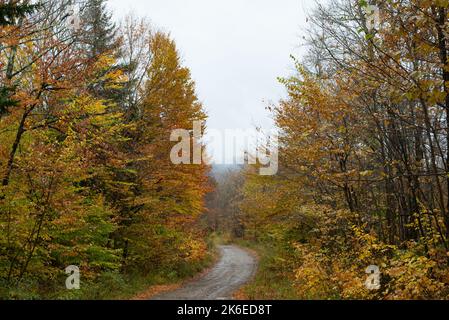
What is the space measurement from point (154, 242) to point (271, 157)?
6.53 m

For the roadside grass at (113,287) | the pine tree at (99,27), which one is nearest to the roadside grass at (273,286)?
the roadside grass at (113,287)

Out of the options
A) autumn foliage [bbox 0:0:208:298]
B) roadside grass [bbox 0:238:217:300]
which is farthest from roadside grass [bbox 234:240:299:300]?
autumn foliage [bbox 0:0:208:298]

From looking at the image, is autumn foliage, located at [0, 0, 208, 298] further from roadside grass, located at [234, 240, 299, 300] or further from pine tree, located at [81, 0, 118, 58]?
roadside grass, located at [234, 240, 299, 300]

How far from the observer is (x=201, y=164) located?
21.1 meters

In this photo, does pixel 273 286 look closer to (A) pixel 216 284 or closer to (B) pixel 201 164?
(A) pixel 216 284

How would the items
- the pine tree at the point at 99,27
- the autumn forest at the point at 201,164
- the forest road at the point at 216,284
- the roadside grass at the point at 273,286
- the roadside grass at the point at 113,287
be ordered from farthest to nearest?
the pine tree at the point at 99,27, the forest road at the point at 216,284, the roadside grass at the point at 273,286, the roadside grass at the point at 113,287, the autumn forest at the point at 201,164

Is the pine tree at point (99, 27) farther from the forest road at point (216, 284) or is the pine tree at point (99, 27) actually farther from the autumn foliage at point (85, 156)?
the forest road at point (216, 284)

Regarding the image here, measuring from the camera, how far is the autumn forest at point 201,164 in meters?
8.02

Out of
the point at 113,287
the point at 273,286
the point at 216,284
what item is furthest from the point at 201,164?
the point at 113,287

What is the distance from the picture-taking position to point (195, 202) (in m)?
21.0

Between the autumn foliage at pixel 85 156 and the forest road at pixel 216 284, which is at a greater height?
the autumn foliage at pixel 85 156

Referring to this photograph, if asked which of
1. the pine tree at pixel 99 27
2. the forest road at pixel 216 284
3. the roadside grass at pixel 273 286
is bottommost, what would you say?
the forest road at pixel 216 284
